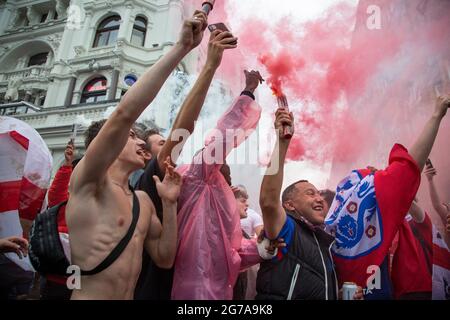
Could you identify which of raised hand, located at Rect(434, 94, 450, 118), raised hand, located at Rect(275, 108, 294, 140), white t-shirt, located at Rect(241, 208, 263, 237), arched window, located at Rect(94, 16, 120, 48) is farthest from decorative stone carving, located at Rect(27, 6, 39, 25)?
raised hand, located at Rect(434, 94, 450, 118)

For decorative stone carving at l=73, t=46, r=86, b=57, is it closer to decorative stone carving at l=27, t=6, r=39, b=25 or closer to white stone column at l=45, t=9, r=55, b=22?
white stone column at l=45, t=9, r=55, b=22

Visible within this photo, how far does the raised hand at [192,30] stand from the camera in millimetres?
1592

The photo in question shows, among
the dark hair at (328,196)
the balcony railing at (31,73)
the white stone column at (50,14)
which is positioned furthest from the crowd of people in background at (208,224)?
the white stone column at (50,14)

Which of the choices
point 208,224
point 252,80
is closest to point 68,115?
point 252,80

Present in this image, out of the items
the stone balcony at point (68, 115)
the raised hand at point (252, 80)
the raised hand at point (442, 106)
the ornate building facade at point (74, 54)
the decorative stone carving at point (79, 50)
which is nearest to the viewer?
the raised hand at point (252, 80)

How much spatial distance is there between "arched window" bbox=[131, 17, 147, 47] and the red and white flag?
42.5 feet

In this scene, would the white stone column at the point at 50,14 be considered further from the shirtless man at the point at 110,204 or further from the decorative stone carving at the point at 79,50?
the shirtless man at the point at 110,204

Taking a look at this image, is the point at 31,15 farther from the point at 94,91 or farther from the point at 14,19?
the point at 94,91

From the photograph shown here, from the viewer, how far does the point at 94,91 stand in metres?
13.6

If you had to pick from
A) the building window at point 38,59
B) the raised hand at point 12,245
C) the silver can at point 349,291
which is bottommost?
the silver can at point 349,291

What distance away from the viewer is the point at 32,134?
262 cm

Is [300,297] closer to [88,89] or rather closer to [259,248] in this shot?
[259,248]

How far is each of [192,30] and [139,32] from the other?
14.6 metres
